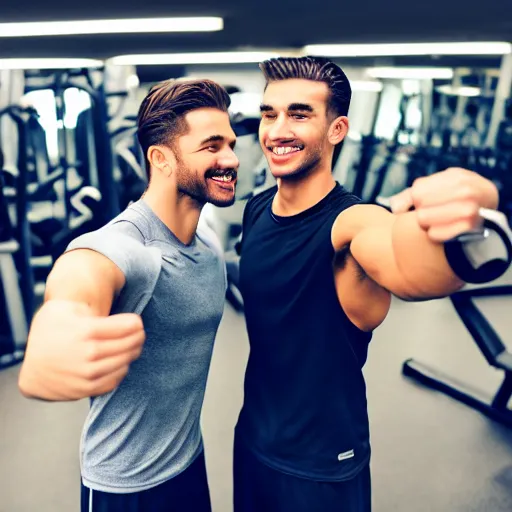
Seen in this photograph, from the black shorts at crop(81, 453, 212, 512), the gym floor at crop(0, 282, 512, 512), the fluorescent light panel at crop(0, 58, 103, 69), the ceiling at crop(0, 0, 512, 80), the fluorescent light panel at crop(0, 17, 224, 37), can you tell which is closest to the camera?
the black shorts at crop(81, 453, 212, 512)

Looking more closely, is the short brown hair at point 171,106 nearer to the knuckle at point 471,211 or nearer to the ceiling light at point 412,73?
the knuckle at point 471,211

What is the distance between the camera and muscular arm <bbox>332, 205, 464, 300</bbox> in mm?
652

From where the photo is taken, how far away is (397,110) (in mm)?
5246

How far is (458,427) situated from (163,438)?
2.05 meters

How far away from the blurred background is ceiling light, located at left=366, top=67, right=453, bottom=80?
0.07 ft

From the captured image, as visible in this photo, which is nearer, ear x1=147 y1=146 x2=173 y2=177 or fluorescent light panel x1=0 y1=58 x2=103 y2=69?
ear x1=147 y1=146 x2=173 y2=177

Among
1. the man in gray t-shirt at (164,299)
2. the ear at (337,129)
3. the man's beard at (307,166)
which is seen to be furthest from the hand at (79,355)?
the ear at (337,129)

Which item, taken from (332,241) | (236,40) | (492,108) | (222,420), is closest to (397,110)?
(492,108)

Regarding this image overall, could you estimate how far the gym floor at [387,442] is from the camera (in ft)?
6.38

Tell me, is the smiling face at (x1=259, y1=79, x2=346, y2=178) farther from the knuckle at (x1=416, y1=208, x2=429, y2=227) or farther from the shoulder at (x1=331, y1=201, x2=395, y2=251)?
the knuckle at (x1=416, y1=208, x2=429, y2=227)

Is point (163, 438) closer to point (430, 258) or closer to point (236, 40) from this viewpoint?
point (430, 258)

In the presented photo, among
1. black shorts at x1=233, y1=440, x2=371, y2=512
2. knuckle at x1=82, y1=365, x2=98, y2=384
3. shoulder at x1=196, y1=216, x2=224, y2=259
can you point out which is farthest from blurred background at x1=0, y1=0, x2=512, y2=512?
knuckle at x1=82, y1=365, x2=98, y2=384

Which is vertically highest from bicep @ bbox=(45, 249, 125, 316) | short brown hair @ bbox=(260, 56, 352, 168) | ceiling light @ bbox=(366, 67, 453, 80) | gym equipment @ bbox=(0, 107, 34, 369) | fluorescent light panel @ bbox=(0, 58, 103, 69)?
fluorescent light panel @ bbox=(0, 58, 103, 69)

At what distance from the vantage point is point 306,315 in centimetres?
97
